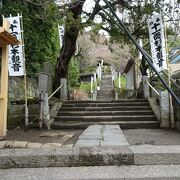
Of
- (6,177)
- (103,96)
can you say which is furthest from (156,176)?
(103,96)

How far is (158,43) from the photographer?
32.2 feet

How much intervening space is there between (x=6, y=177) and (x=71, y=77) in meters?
16.7

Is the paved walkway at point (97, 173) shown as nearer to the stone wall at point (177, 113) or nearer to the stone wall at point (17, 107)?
the stone wall at point (177, 113)

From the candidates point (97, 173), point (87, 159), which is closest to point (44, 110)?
point (87, 159)

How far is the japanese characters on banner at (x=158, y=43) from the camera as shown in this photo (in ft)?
31.6

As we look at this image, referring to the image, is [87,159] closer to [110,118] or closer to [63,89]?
[110,118]

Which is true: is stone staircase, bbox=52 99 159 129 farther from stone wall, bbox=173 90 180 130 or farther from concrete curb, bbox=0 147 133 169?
concrete curb, bbox=0 147 133 169

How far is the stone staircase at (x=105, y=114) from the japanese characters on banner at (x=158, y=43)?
1.95 metres

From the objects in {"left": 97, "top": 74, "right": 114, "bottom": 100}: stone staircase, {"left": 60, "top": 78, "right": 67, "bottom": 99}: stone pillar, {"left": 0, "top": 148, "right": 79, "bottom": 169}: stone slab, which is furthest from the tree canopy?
{"left": 97, "top": 74, "right": 114, "bottom": 100}: stone staircase

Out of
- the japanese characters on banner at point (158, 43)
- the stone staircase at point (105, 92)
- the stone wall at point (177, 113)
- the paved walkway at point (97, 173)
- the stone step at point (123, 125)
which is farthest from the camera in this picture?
the stone staircase at point (105, 92)

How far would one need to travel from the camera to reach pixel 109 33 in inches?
551

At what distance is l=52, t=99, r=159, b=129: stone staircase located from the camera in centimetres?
1001

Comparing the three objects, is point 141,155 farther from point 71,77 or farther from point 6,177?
point 71,77

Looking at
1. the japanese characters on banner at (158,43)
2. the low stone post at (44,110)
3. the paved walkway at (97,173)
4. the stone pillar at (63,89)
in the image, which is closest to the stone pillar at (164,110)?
the japanese characters on banner at (158,43)
